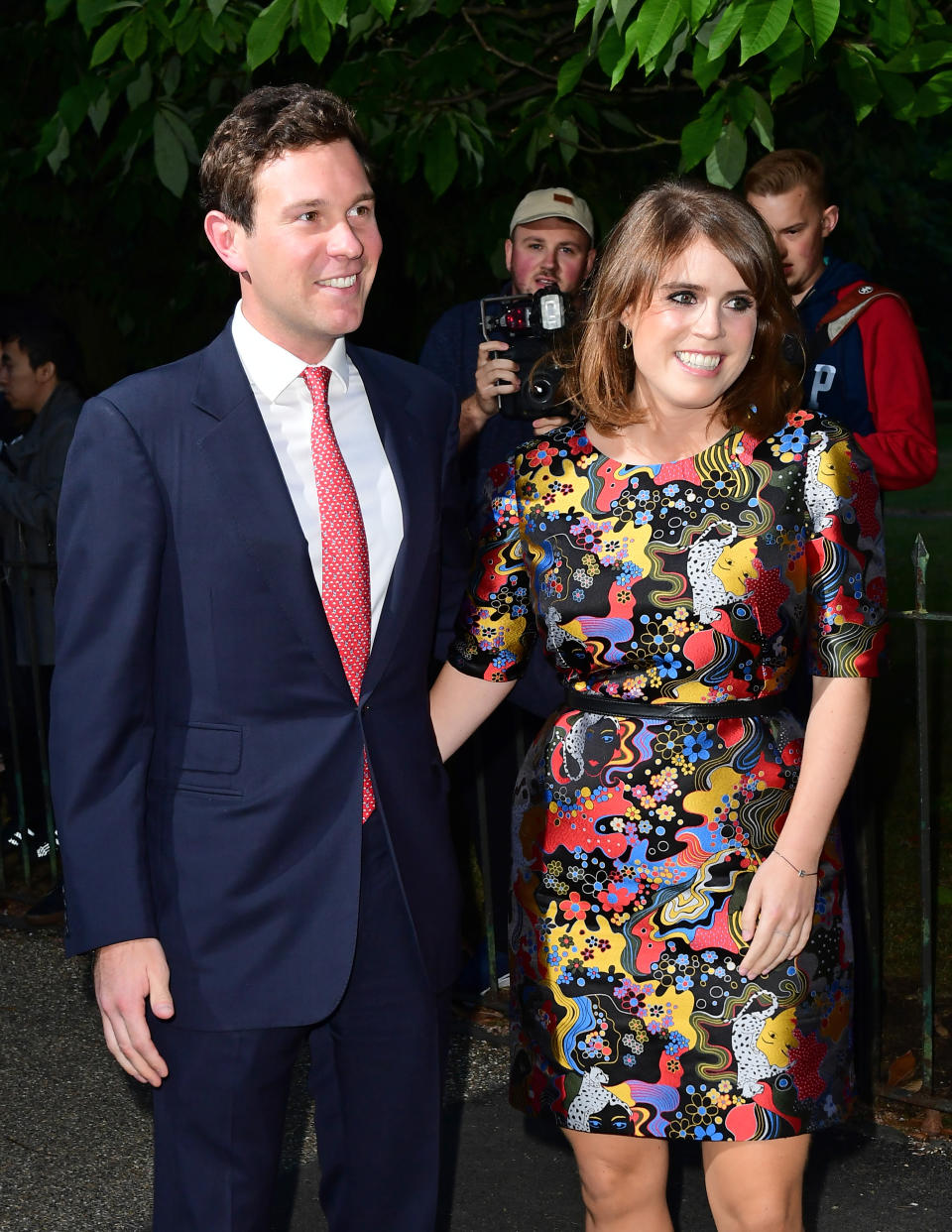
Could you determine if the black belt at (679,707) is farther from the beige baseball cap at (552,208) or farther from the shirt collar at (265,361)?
the beige baseball cap at (552,208)

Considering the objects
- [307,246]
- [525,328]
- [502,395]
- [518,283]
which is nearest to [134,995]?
[307,246]

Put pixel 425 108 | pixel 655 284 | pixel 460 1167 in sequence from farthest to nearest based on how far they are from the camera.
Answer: pixel 425 108, pixel 460 1167, pixel 655 284

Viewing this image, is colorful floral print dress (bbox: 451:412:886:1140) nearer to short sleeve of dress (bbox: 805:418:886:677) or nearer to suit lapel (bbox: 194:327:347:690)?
short sleeve of dress (bbox: 805:418:886:677)

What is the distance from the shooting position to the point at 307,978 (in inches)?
99.6

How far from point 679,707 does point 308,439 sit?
76 centimetres

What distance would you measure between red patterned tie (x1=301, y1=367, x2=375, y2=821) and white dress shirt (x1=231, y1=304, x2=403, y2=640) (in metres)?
0.02

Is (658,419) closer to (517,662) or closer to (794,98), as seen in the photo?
(517,662)

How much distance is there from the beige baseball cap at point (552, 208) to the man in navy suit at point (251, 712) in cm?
200

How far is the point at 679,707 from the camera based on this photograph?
2.70m

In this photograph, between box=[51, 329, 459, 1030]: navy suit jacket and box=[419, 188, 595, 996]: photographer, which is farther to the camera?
box=[419, 188, 595, 996]: photographer

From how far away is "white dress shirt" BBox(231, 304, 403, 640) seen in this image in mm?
2549

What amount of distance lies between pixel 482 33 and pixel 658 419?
413 cm

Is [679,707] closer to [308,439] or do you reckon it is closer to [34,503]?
[308,439]

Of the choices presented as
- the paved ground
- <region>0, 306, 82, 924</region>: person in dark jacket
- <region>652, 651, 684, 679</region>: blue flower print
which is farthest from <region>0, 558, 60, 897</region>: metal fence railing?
<region>652, 651, 684, 679</region>: blue flower print
